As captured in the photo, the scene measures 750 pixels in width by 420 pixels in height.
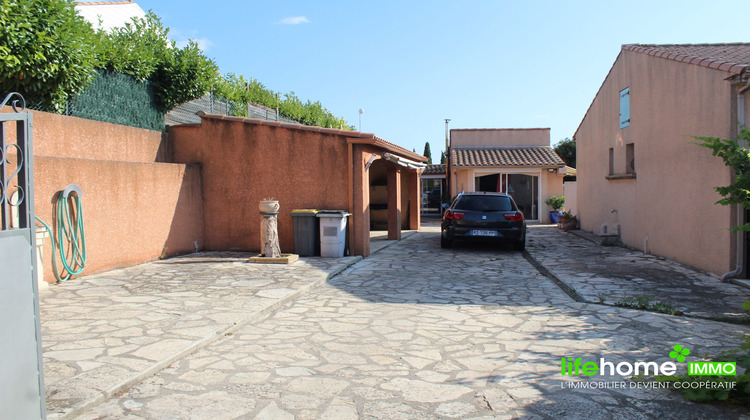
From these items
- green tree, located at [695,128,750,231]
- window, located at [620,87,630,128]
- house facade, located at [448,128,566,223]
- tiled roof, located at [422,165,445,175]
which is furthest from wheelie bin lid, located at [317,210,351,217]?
tiled roof, located at [422,165,445,175]

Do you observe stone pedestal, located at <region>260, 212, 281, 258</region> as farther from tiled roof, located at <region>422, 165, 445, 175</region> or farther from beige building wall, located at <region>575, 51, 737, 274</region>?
tiled roof, located at <region>422, 165, 445, 175</region>

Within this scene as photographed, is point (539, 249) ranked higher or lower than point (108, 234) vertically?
lower

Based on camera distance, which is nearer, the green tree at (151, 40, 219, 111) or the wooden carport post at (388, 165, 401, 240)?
the green tree at (151, 40, 219, 111)

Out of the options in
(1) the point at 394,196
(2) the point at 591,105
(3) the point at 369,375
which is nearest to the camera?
(3) the point at 369,375

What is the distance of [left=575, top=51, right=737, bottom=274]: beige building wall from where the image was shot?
331 inches

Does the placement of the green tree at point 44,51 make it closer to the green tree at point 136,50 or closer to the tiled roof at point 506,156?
the green tree at point 136,50

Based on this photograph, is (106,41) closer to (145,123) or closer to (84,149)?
(145,123)

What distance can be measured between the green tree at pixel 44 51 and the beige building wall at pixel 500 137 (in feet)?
62.4

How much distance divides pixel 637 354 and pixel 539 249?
27.7 feet

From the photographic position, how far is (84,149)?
365 inches

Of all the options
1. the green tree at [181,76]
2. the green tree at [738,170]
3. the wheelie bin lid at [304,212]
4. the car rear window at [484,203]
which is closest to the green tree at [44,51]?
the green tree at [181,76]

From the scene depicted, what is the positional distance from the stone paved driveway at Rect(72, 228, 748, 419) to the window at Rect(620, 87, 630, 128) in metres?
7.50

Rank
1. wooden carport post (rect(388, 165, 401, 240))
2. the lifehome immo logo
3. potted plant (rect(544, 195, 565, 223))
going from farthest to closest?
potted plant (rect(544, 195, 565, 223)), wooden carport post (rect(388, 165, 401, 240)), the lifehome immo logo

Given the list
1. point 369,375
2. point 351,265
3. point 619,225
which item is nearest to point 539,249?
point 619,225
